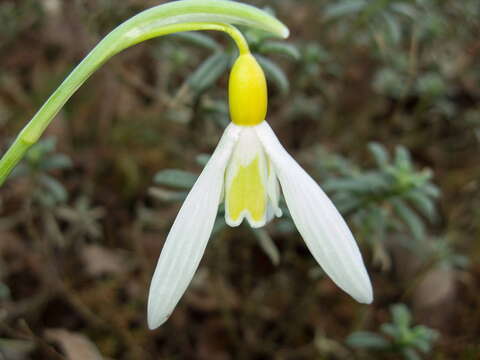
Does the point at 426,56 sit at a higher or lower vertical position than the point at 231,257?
higher

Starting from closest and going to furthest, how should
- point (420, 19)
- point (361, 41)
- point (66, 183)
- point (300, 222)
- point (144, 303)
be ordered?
point (300, 222) → point (144, 303) → point (420, 19) → point (66, 183) → point (361, 41)

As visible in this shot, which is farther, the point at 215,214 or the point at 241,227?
the point at 241,227

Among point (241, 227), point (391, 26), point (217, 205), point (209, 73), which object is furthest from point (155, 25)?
point (391, 26)

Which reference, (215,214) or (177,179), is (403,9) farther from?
(215,214)

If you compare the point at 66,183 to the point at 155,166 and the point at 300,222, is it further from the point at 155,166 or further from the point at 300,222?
the point at 300,222

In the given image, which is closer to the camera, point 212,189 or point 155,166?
point 212,189

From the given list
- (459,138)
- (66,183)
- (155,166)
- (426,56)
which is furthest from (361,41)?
(66,183)
